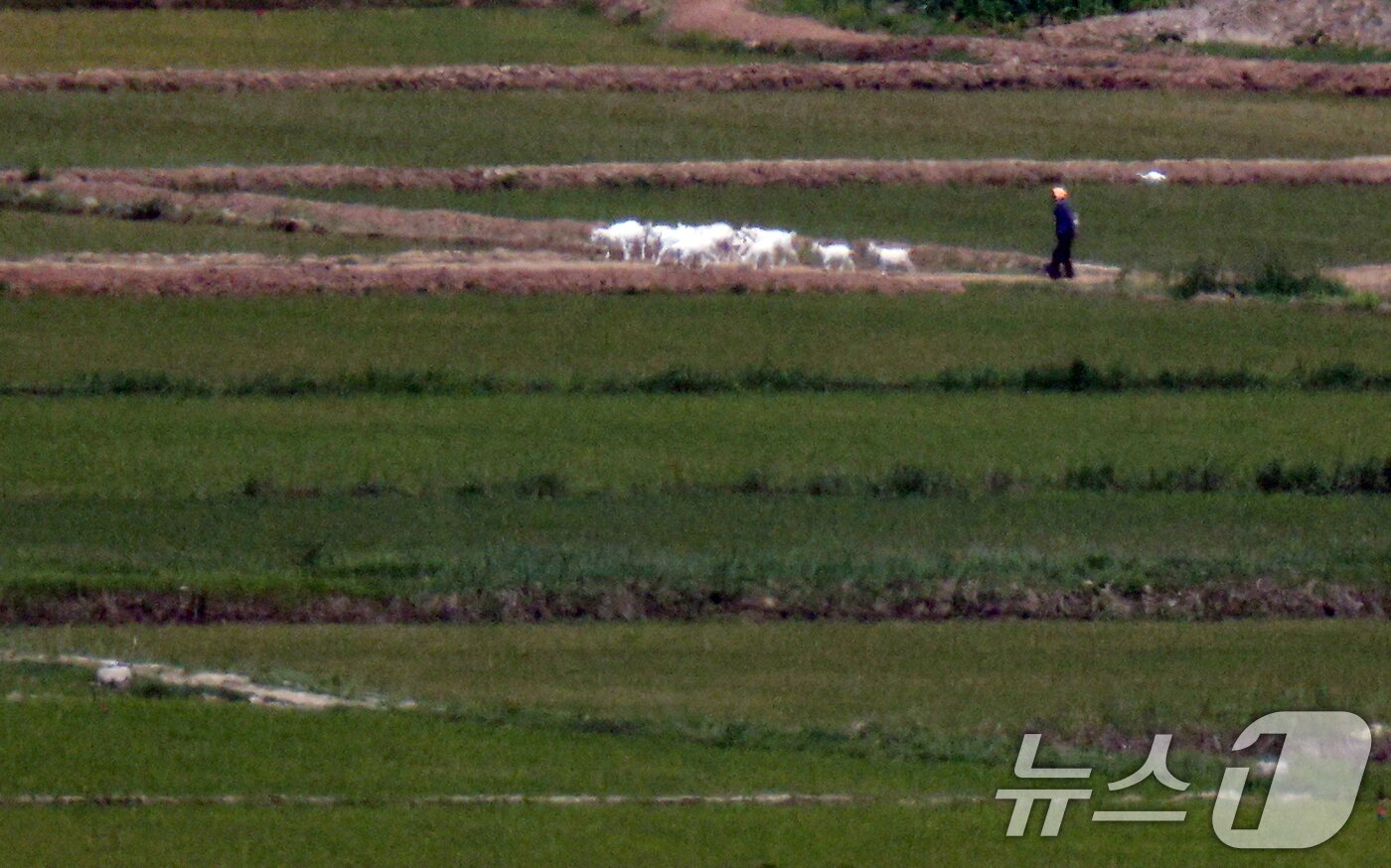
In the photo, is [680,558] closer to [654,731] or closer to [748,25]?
[654,731]

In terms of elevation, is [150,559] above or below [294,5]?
below

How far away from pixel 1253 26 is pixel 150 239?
91.4ft

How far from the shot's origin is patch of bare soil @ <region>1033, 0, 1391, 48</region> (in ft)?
146

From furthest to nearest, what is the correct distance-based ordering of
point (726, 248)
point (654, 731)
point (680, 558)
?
point (726, 248)
point (680, 558)
point (654, 731)

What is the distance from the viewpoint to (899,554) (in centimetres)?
1673

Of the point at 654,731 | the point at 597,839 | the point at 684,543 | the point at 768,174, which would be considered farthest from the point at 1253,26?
the point at 597,839

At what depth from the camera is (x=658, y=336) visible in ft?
77.3

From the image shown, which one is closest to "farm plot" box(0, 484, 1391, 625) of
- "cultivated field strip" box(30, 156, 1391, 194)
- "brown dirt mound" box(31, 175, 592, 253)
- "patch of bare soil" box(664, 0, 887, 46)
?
"brown dirt mound" box(31, 175, 592, 253)

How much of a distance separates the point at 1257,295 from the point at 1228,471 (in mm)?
7492

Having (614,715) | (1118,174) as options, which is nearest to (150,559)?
(614,715)

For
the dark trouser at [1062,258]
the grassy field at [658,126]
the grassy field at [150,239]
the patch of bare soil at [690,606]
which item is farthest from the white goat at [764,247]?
the patch of bare soil at [690,606]

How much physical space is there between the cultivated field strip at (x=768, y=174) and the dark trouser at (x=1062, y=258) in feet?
22.2

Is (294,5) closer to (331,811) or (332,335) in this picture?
(332,335)

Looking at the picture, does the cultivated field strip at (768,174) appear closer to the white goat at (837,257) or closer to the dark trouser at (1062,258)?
the white goat at (837,257)
